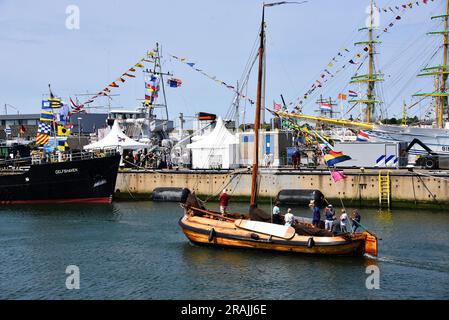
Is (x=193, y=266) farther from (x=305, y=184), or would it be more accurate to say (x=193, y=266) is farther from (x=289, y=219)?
(x=305, y=184)

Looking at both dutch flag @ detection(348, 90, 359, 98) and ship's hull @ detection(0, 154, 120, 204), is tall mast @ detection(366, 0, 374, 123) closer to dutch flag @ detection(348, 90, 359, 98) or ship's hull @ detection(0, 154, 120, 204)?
dutch flag @ detection(348, 90, 359, 98)

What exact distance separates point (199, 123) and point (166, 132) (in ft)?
12.2

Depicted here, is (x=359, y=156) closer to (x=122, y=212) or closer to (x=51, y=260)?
(x=122, y=212)

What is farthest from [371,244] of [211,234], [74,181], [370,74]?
[370,74]

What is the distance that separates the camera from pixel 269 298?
23.2 meters

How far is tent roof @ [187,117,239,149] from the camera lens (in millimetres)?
57713

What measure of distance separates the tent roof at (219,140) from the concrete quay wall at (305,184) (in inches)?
196

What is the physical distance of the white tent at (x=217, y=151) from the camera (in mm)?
57375

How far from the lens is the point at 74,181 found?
53031mm

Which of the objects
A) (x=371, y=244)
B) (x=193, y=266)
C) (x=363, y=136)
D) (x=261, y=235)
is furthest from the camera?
(x=363, y=136)

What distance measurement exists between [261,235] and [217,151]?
28.4 meters

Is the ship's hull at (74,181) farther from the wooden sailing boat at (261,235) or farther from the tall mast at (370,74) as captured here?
the tall mast at (370,74)

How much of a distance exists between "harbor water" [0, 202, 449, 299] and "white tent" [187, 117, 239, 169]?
1826 cm

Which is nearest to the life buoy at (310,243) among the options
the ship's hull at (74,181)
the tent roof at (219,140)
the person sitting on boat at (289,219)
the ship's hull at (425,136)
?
the person sitting on boat at (289,219)
